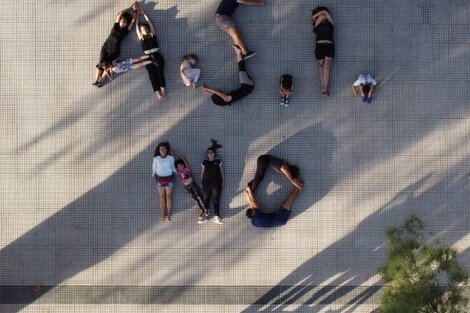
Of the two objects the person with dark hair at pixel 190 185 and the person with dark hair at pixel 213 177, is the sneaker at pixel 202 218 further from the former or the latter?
the person with dark hair at pixel 213 177

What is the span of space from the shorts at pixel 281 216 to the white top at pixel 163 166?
1.92m

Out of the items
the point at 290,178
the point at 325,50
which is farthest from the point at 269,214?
the point at 325,50

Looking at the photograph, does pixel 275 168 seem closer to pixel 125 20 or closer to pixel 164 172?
pixel 164 172

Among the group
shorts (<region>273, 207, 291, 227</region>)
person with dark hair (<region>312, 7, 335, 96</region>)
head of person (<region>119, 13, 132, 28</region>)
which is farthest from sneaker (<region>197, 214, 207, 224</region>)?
head of person (<region>119, 13, 132, 28</region>)

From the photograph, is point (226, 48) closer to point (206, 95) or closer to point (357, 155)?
point (206, 95)

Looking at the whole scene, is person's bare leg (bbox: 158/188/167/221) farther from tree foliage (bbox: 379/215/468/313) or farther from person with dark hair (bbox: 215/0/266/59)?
tree foliage (bbox: 379/215/468/313)

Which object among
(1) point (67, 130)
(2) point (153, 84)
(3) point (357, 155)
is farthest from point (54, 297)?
(3) point (357, 155)

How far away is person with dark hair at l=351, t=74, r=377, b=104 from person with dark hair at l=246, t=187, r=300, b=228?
1.96 meters

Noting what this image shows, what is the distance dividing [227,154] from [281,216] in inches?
55.6

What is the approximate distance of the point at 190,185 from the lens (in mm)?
8195

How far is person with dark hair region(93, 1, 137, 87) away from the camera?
8070 millimetres

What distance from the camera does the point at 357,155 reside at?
8.31 meters

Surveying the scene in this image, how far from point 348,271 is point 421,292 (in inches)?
66.0

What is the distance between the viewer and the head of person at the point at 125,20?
8.02 m
